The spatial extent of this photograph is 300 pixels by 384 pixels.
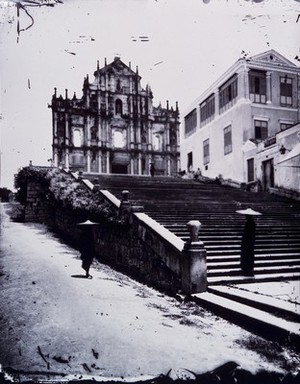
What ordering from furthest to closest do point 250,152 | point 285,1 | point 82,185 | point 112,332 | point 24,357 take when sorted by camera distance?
point 250,152
point 82,185
point 285,1
point 112,332
point 24,357

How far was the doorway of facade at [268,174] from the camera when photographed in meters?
19.4

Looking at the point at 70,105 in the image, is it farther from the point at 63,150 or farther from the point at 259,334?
the point at 259,334

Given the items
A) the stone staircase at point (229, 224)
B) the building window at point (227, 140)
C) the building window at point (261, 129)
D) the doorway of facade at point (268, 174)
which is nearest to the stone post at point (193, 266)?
the stone staircase at point (229, 224)

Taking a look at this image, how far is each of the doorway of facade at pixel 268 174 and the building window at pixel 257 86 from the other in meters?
5.33

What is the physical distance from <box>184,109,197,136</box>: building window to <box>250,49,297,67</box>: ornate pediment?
8252 mm

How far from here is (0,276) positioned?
25.5 feet

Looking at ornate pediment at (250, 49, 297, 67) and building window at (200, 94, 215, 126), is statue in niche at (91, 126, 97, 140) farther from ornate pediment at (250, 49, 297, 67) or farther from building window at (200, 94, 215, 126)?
ornate pediment at (250, 49, 297, 67)

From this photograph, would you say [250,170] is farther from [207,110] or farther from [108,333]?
[108,333]

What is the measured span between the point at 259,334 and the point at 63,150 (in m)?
30.2

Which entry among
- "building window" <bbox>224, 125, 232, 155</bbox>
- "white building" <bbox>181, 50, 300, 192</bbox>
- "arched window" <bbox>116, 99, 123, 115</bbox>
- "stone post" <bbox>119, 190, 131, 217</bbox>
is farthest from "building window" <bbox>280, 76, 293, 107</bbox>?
"stone post" <bbox>119, 190, 131, 217</bbox>

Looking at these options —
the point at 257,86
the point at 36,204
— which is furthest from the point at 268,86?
the point at 36,204

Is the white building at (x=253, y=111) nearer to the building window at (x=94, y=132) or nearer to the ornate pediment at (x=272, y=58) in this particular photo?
the ornate pediment at (x=272, y=58)

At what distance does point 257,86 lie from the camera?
74.7 ft

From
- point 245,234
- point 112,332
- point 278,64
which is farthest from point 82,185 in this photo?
point 278,64
